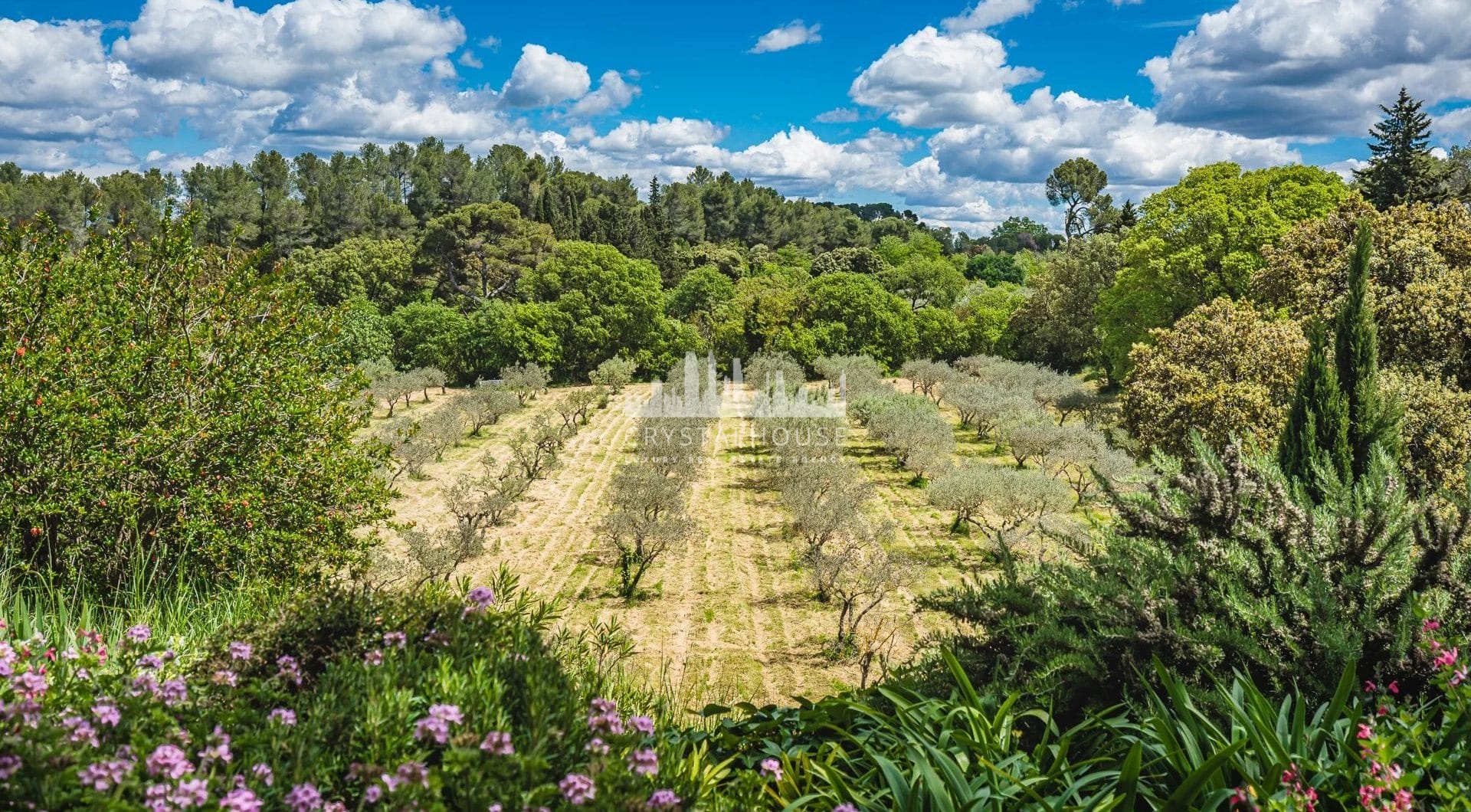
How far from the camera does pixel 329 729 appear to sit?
2227 millimetres

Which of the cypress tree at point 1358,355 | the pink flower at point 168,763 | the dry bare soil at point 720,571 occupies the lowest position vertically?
the dry bare soil at point 720,571

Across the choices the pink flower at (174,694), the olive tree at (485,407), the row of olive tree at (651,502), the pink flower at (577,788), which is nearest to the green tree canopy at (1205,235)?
the row of olive tree at (651,502)

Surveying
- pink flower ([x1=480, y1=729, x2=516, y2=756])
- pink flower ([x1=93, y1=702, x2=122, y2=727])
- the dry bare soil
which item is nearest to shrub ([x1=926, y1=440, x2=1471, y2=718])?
pink flower ([x1=480, y1=729, x2=516, y2=756])

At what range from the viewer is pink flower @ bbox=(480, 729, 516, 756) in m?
2.03

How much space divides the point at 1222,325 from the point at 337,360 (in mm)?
18201

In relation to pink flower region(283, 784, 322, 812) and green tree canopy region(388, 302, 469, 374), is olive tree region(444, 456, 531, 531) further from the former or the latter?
green tree canopy region(388, 302, 469, 374)

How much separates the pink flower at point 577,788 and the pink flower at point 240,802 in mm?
668

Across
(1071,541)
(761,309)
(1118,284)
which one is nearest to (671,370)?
(761,309)

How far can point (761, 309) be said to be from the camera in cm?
5216

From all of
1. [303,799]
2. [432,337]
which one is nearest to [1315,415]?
[303,799]

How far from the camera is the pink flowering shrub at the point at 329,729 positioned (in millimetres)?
1912

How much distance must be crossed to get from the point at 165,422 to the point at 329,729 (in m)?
7.75

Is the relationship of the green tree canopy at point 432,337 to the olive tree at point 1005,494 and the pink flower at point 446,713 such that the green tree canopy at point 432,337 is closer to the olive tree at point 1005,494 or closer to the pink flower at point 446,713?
the olive tree at point 1005,494

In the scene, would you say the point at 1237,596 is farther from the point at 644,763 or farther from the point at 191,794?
the point at 191,794
